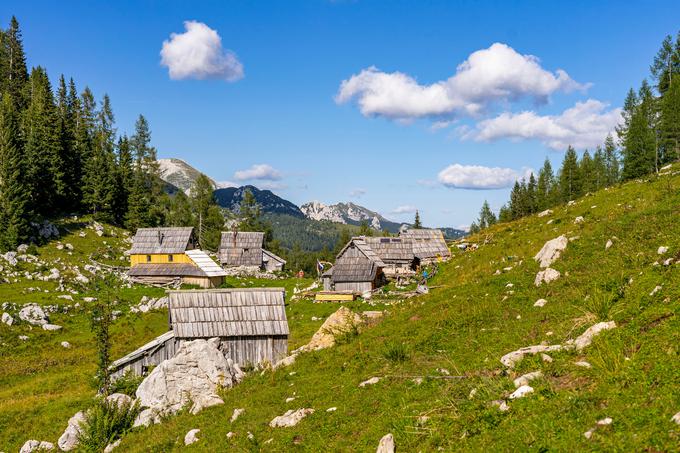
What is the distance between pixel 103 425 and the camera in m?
17.2

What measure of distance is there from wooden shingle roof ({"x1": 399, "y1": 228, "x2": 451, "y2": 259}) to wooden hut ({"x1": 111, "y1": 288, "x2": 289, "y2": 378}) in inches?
1676

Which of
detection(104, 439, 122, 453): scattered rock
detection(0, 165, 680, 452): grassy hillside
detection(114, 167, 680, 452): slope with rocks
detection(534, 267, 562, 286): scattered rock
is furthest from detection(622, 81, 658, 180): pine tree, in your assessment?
detection(104, 439, 122, 453): scattered rock

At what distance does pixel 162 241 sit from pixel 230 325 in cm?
4187

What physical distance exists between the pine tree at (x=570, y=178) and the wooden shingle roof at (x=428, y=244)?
135ft

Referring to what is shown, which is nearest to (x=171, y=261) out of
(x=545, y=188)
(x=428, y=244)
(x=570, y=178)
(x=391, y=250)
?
(x=391, y=250)

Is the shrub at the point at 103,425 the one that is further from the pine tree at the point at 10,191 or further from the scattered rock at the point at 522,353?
the pine tree at the point at 10,191

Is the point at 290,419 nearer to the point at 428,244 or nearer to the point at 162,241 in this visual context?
the point at 162,241

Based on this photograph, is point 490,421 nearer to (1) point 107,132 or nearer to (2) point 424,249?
(2) point 424,249

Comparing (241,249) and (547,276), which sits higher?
(241,249)

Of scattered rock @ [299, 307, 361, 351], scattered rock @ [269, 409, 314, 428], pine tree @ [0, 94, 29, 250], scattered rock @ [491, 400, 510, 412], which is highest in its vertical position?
pine tree @ [0, 94, 29, 250]

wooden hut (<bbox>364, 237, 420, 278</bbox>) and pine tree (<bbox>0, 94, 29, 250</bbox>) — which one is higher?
pine tree (<bbox>0, 94, 29, 250</bbox>)

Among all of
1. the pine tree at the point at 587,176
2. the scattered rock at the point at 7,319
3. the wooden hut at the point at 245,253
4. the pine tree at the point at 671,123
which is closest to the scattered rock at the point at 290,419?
the scattered rock at the point at 7,319

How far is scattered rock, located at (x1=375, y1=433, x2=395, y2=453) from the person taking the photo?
8.95 meters

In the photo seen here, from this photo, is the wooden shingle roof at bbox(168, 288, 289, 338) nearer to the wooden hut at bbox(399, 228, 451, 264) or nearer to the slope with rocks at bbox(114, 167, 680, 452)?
the slope with rocks at bbox(114, 167, 680, 452)
